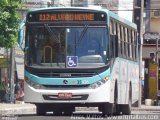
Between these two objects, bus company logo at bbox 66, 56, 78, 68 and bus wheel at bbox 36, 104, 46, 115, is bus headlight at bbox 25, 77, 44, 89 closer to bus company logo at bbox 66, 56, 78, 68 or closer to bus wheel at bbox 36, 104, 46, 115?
bus company logo at bbox 66, 56, 78, 68

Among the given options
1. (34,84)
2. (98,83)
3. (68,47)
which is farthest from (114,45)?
(34,84)

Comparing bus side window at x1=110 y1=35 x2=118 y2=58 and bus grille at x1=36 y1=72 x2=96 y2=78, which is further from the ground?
bus side window at x1=110 y1=35 x2=118 y2=58

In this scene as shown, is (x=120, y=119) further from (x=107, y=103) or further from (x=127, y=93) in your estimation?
(x=127, y=93)

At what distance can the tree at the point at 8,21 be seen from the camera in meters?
29.9

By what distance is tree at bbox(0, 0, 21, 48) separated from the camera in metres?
29.9

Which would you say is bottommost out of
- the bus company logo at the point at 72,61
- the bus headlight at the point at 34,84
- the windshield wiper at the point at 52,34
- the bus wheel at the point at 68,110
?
the bus wheel at the point at 68,110

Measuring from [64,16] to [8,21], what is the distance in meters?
7.30

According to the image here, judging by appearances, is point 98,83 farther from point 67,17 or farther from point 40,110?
point 40,110

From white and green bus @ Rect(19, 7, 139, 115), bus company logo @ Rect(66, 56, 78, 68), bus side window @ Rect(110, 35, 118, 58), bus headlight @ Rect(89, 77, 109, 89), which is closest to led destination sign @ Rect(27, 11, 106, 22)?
white and green bus @ Rect(19, 7, 139, 115)

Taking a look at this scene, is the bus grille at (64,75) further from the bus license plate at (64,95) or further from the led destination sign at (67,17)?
the led destination sign at (67,17)

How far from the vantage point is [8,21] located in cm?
3048

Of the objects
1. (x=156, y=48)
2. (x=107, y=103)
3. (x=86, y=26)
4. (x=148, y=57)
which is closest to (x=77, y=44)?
(x=86, y=26)

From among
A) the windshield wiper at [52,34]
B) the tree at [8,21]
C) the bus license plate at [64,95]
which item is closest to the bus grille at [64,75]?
the bus license plate at [64,95]

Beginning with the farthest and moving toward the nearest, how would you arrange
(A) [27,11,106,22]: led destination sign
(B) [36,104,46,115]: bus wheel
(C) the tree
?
(C) the tree, (B) [36,104,46,115]: bus wheel, (A) [27,11,106,22]: led destination sign
